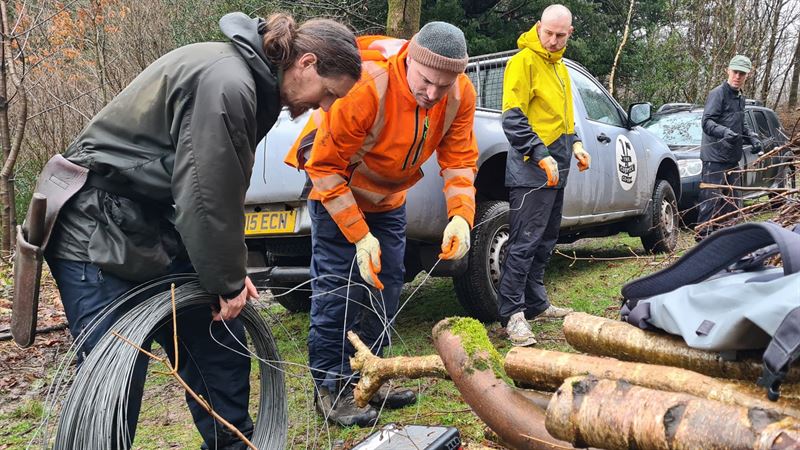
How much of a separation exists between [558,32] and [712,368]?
3070mm

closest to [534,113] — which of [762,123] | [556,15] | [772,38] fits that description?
[556,15]

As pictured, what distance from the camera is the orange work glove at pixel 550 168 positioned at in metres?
4.08

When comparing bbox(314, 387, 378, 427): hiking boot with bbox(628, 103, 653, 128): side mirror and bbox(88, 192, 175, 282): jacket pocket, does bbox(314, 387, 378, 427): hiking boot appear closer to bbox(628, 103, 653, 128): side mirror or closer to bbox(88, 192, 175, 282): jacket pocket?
bbox(88, 192, 175, 282): jacket pocket

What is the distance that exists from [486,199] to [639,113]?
2132 millimetres

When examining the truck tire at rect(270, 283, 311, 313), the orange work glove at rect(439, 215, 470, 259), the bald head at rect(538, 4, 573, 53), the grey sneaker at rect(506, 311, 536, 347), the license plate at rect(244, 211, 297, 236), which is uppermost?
the bald head at rect(538, 4, 573, 53)

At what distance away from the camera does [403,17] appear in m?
7.05

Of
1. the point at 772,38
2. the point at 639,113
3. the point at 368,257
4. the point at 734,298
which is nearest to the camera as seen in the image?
the point at 734,298

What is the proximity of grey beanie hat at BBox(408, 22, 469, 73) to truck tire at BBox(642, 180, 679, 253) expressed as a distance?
451cm

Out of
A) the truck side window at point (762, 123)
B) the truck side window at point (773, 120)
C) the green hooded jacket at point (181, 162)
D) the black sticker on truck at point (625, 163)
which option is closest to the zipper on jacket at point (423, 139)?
the green hooded jacket at point (181, 162)

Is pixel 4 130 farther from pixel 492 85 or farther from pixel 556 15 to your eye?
pixel 556 15

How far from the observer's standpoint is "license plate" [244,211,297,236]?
4.02 metres

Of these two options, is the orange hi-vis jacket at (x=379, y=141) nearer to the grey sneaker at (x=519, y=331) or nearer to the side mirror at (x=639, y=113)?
the grey sneaker at (x=519, y=331)

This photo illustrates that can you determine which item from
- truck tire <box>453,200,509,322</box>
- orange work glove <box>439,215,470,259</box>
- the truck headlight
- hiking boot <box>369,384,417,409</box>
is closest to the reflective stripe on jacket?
truck tire <box>453,200,509,322</box>

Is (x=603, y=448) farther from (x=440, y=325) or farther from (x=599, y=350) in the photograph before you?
(x=440, y=325)
